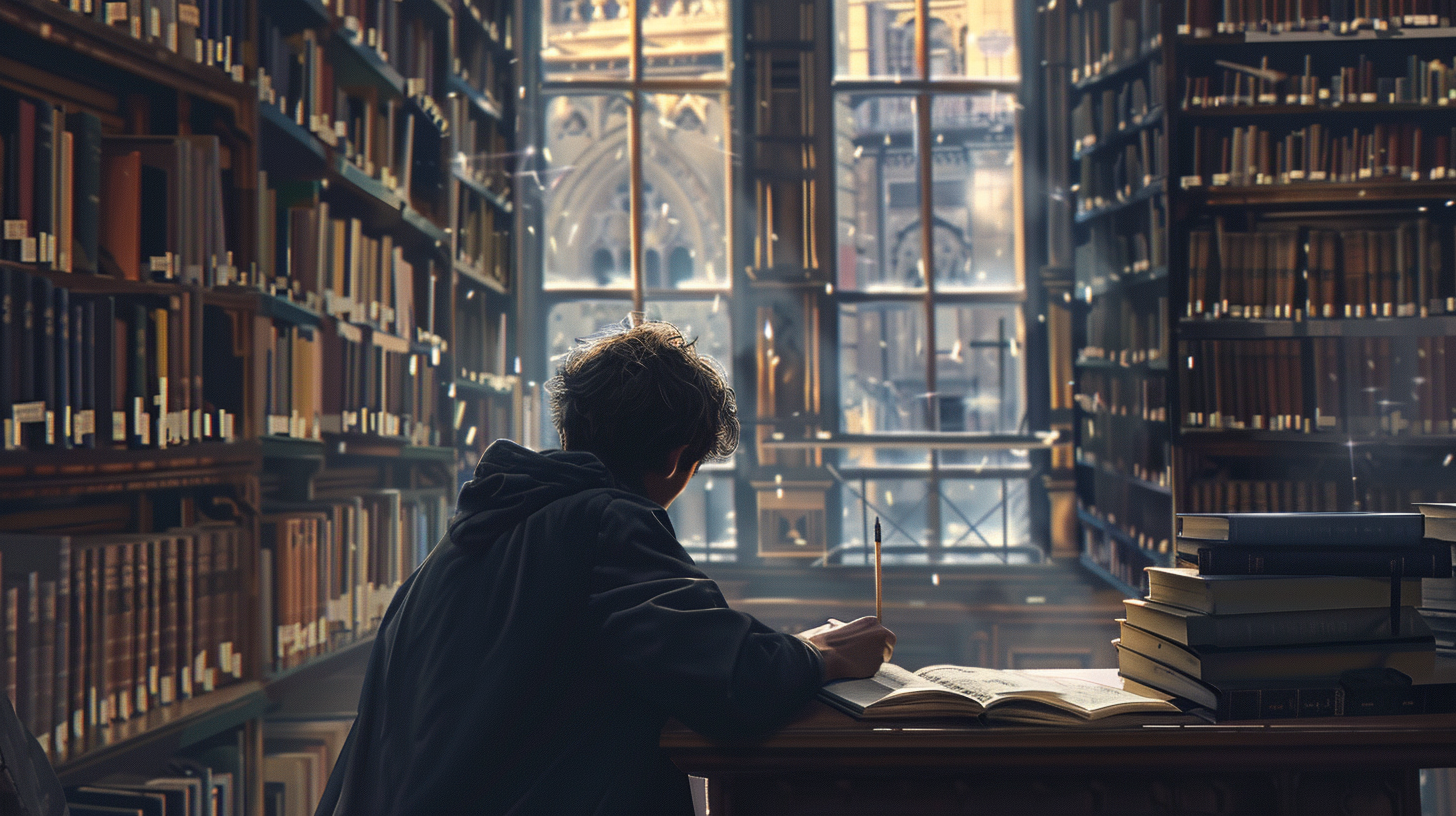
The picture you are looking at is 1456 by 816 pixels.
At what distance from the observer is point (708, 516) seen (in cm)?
497

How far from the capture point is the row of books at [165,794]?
1806mm

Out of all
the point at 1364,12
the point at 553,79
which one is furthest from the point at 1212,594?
the point at 553,79

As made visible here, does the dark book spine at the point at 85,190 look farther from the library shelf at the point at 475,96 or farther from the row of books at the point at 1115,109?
the row of books at the point at 1115,109

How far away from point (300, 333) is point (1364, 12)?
3.82 m

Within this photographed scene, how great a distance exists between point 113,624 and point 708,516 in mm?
3375

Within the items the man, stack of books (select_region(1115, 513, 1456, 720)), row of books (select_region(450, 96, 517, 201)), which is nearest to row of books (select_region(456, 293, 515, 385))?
row of books (select_region(450, 96, 517, 201))

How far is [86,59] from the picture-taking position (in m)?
1.99

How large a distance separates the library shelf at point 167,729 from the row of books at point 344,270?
0.97 m

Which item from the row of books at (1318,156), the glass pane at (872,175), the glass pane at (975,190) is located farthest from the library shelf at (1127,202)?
the glass pane at (872,175)

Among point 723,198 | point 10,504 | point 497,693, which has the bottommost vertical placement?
point 497,693

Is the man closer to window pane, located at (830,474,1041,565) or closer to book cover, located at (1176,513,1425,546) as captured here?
book cover, located at (1176,513,1425,546)

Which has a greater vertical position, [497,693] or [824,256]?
[824,256]

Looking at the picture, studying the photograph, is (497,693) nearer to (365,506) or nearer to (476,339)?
(365,506)

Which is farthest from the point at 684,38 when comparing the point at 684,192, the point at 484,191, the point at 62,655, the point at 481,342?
the point at 62,655
